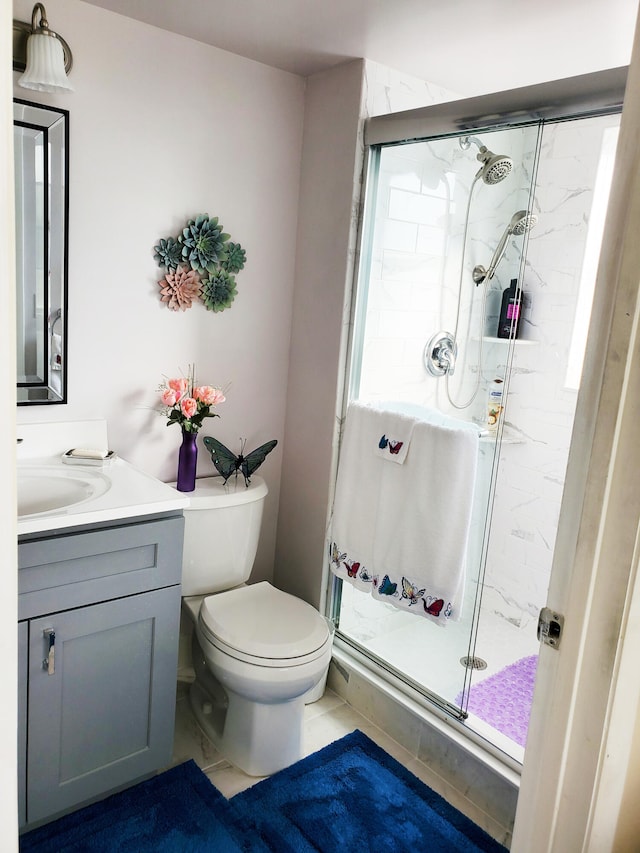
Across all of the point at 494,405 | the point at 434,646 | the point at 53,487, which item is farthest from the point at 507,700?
the point at 53,487

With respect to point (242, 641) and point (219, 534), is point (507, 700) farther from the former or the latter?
point (219, 534)

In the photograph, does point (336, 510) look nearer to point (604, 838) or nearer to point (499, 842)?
point (499, 842)

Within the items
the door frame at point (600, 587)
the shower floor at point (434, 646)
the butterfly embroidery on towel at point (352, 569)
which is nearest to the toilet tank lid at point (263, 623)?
the butterfly embroidery on towel at point (352, 569)

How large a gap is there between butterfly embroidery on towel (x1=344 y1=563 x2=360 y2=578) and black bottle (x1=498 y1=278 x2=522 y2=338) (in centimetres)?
91

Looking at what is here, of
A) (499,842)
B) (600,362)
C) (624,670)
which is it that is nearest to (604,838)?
(624,670)

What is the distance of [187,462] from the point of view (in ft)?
7.44

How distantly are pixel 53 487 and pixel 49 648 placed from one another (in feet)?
1.55

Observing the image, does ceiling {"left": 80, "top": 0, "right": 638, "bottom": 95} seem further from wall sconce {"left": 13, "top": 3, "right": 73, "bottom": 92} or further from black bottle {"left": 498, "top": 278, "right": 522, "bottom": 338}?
black bottle {"left": 498, "top": 278, "right": 522, "bottom": 338}

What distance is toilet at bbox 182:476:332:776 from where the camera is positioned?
6.53 feet

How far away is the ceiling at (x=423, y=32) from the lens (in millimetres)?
1761

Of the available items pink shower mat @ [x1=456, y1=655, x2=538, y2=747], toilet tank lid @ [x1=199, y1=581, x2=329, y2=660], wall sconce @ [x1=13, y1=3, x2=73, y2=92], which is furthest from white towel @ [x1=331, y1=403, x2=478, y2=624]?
wall sconce @ [x1=13, y1=3, x2=73, y2=92]

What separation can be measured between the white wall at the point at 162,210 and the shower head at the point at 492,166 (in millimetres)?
780

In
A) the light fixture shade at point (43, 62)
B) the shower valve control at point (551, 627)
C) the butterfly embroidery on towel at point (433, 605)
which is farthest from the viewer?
the butterfly embroidery on towel at point (433, 605)

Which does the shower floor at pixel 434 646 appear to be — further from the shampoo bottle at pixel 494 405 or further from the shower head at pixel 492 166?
the shower head at pixel 492 166
